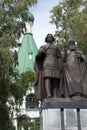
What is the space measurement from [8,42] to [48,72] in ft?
25.4

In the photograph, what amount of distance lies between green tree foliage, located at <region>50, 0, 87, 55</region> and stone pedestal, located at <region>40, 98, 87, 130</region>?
946cm

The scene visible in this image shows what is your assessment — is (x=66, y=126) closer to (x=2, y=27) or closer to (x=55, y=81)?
(x=55, y=81)

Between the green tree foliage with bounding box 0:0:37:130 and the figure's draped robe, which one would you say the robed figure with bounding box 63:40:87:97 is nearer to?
the figure's draped robe

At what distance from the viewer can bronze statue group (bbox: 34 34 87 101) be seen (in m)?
9.44

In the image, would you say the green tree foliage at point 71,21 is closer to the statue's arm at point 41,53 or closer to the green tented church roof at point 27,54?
the statue's arm at point 41,53

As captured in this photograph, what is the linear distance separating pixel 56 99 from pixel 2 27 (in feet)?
31.5

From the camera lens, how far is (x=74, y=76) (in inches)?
376

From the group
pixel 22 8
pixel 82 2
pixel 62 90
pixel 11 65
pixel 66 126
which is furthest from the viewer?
pixel 82 2

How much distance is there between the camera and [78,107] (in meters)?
9.07

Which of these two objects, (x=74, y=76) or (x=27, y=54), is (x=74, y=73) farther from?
(x=27, y=54)

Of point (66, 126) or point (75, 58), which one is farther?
point (75, 58)

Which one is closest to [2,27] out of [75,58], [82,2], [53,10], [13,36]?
[13,36]

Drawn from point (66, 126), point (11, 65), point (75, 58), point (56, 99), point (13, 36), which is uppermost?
point (13, 36)

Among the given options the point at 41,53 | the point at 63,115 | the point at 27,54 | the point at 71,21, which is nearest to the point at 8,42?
the point at 71,21
